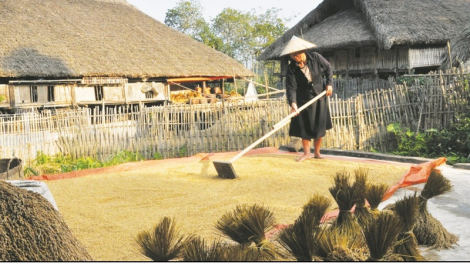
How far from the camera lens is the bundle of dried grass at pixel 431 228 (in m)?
2.79

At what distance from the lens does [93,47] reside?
56.4ft

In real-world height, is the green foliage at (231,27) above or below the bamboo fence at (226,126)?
above

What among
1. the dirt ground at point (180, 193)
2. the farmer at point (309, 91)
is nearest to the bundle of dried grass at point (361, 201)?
the dirt ground at point (180, 193)

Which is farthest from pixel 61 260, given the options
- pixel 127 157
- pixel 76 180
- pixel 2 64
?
pixel 2 64

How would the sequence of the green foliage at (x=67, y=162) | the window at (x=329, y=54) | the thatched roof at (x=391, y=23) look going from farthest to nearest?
the window at (x=329, y=54)
the thatched roof at (x=391, y=23)
the green foliage at (x=67, y=162)

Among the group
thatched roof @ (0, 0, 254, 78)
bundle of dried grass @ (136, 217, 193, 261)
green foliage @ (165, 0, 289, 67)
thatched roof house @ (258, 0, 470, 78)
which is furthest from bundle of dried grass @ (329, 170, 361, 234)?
green foliage @ (165, 0, 289, 67)

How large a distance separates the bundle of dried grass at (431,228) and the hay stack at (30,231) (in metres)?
1.87

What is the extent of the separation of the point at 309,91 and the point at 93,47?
13.0m

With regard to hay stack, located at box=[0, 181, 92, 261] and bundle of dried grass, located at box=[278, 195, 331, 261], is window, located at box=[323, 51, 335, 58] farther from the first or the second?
hay stack, located at box=[0, 181, 92, 261]

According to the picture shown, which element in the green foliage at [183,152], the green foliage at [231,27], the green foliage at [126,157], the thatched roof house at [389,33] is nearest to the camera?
the green foliage at [126,157]

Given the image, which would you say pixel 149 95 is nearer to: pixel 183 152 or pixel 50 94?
pixel 50 94

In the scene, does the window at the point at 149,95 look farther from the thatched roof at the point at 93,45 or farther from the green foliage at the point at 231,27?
the green foliage at the point at 231,27

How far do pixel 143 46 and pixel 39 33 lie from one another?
3.95m

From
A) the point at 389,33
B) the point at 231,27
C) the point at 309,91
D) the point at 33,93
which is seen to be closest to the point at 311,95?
the point at 309,91
